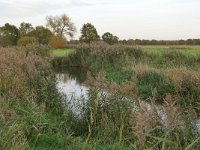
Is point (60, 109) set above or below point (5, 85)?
below

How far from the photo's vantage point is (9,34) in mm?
61906

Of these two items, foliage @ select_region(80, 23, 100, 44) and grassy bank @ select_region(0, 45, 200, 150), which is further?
foliage @ select_region(80, 23, 100, 44)

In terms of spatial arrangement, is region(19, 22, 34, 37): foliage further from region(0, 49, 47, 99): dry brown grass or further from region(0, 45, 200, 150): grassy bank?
region(0, 49, 47, 99): dry brown grass

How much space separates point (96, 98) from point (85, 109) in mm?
603

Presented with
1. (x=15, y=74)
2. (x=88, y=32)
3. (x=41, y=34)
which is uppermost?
(x=15, y=74)

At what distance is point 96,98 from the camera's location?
8.60 m

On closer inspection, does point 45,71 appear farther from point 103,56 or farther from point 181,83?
point 103,56

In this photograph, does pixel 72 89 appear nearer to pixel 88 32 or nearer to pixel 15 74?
pixel 15 74

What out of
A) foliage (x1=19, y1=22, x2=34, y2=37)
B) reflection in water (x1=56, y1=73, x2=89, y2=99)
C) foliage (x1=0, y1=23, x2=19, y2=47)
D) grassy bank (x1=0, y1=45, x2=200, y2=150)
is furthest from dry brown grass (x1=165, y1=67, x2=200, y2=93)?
foliage (x1=19, y1=22, x2=34, y2=37)

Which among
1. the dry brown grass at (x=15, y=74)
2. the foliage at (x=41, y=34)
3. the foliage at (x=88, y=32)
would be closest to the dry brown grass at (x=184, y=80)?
the dry brown grass at (x=15, y=74)

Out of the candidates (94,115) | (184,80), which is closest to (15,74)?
(94,115)

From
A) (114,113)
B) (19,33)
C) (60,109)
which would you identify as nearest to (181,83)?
(60,109)

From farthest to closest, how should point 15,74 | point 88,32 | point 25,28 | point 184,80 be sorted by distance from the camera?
point 25,28 → point 88,32 → point 184,80 → point 15,74

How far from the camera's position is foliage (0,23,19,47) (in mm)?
61162
